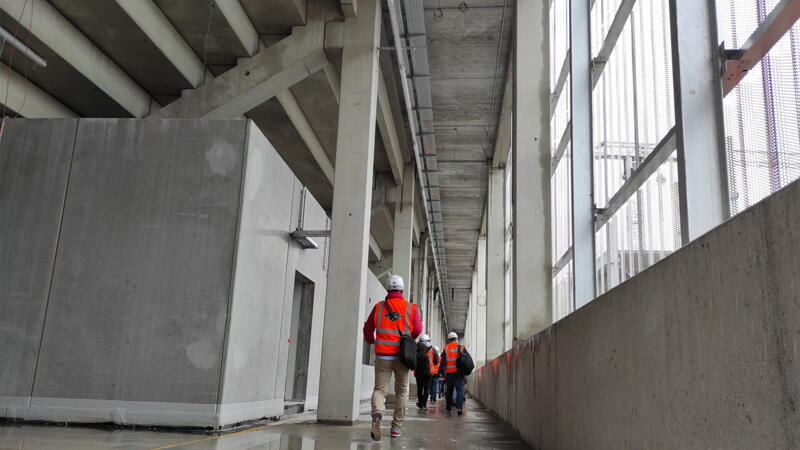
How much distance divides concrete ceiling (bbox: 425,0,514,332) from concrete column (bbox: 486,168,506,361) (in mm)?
1178

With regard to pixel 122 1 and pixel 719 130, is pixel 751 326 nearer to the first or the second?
pixel 719 130

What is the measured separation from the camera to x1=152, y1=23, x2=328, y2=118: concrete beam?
11.8 meters

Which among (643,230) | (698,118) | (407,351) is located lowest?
(407,351)

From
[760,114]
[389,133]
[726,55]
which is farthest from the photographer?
[389,133]

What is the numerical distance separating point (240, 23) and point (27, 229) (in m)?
5.50

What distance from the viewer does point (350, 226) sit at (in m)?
11.1

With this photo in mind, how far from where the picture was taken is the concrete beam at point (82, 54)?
994 centimetres

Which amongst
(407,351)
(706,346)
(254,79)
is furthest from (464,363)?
(706,346)

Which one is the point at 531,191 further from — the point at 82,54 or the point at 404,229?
the point at 404,229

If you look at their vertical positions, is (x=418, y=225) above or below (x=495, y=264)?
above

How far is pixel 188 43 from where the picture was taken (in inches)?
496

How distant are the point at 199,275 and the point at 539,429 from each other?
14.8 feet

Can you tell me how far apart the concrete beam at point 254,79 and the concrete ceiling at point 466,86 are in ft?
14.3

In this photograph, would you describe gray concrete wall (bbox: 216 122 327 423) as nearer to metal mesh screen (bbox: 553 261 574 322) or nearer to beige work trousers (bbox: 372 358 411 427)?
beige work trousers (bbox: 372 358 411 427)
